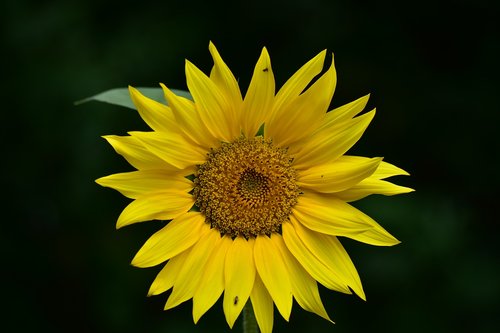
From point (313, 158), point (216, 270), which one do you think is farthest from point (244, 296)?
point (313, 158)

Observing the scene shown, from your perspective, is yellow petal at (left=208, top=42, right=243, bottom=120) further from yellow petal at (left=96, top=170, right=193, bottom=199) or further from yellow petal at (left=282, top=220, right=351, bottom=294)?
yellow petal at (left=282, top=220, right=351, bottom=294)

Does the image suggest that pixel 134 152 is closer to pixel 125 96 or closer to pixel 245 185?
pixel 125 96

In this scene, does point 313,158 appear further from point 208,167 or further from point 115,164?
point 115,164

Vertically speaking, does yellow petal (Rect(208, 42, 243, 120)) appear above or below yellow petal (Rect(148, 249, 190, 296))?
above

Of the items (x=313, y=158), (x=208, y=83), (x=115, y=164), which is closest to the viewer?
(x=208, y=83)

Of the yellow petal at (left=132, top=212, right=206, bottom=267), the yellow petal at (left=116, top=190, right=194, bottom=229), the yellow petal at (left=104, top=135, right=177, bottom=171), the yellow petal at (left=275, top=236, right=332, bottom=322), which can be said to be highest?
the yellow petal at (left=104, top=135, right=177, bottom=171)

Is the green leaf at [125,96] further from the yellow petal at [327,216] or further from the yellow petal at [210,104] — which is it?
the yellow petal at [327,216]

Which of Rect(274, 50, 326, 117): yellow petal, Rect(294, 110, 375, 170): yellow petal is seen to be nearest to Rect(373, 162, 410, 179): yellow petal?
Rect(294, 110, 375, 170): yellow petal
